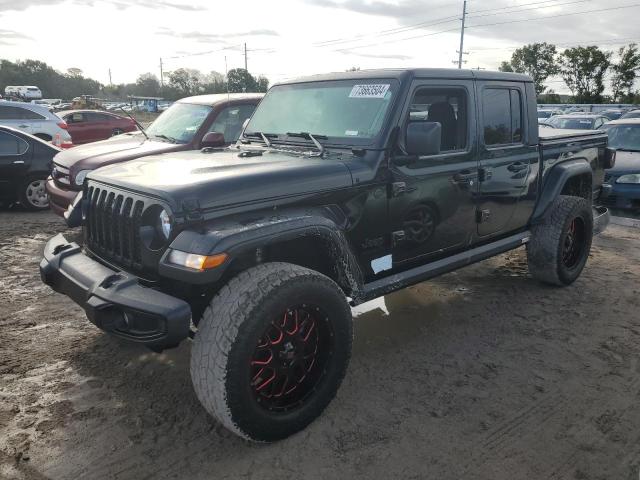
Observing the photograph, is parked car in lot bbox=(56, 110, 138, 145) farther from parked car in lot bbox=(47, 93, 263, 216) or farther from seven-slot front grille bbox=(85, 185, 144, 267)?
seven-slot front grille bbox=(85, 185, 144, 267)

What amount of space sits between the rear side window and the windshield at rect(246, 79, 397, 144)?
105 centimetres

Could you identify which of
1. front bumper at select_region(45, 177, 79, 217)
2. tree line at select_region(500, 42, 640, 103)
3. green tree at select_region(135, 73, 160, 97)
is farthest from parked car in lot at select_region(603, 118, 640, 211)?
green tree at select_region(135, 73, 160, 97)

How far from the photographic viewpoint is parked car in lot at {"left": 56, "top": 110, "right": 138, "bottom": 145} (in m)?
15.8

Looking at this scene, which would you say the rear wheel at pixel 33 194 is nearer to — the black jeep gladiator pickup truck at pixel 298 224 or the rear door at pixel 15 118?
the rear door at pixel 15 118

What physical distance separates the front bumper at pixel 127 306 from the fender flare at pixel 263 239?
6.1 inches

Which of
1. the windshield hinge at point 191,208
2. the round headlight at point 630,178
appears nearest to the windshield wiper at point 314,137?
the windshield hinge at point 191,208

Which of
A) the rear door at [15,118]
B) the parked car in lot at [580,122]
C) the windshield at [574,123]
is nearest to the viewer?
the rear door at [15,118]

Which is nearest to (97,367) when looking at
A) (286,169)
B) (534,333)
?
(286,169)

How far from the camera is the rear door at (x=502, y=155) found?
4031 mm

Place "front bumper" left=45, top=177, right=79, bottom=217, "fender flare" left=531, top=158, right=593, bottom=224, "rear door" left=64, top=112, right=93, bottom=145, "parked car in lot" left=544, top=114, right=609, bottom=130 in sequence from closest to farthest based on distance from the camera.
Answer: "fender flare" left=531, top=158, right=593, bottom=224, "front bumper" left=45, top=177, right=79, bottom=217, "parked car in lot" left=544, top=114, right=609, bottom=130, "rear door" left=64, top=112, right=93, bottom=145

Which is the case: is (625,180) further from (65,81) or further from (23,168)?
(65,81)

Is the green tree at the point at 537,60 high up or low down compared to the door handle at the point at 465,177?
up

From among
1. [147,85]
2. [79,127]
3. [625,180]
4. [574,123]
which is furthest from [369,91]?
[147,85]

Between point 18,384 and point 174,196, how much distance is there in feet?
5.92
